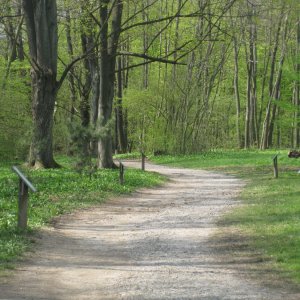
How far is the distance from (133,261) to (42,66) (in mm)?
13652

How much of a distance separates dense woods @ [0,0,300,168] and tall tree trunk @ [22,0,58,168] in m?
0.04

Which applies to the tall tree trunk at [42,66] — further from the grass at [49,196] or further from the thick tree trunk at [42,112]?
the grass at [49,196]

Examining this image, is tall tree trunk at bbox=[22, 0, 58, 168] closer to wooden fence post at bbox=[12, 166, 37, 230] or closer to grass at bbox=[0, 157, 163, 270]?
grass at bbox=[0, 157, 163, 270]

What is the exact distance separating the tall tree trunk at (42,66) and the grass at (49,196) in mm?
1537

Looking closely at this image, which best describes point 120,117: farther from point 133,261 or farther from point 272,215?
point 133,261

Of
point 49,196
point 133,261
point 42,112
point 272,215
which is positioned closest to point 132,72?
point 42,112

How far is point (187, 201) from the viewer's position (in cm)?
1498

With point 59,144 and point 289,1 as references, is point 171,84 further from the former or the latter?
point 59,144

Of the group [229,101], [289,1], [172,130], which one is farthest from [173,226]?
[229,101]

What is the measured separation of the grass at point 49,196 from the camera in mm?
8641

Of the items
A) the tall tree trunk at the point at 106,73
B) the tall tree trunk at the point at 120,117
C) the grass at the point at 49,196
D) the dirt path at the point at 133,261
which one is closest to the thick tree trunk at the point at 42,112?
the grass at the point at 49,196

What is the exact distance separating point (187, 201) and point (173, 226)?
13.9ft

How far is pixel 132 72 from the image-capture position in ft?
169

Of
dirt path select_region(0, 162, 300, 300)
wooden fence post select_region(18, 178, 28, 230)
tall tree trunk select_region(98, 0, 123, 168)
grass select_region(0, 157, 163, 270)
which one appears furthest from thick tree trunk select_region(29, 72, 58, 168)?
wooden fence post select_region(18, 178, 28, 230)
